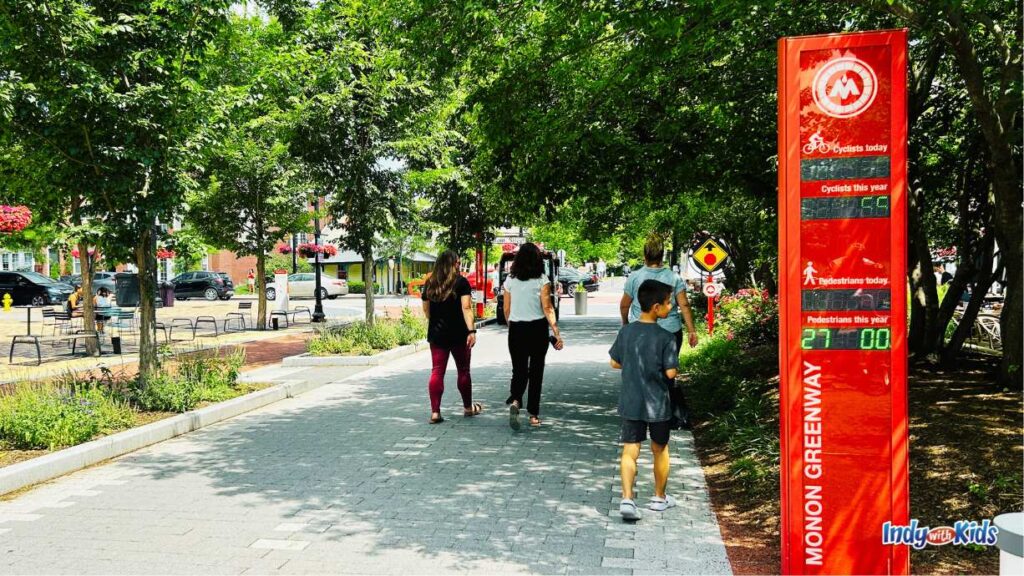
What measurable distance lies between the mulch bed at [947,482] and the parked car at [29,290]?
38.8 meters

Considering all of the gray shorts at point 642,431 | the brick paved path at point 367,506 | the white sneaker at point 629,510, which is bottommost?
the brick paved path at point 367,506

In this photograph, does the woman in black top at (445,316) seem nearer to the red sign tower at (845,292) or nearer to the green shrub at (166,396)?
the green shrub at (166,396)

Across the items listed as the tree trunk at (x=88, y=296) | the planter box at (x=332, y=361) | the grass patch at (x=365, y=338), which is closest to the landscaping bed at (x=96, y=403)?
the planter box at (x=332, y=361)

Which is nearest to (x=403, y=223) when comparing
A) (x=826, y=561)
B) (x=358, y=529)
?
(x=358, y=529)

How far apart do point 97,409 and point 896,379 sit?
715 cm

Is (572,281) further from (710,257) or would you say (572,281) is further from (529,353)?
(529,353)

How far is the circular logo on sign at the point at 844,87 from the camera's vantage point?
12.4 ft

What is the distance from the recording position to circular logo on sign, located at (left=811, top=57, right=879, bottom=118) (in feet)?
12.4

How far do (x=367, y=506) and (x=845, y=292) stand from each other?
11.5ft

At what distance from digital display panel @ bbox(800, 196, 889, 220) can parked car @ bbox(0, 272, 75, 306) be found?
40.8m

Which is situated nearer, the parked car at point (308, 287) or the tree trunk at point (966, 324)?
the tree trunk at point (966, 324)

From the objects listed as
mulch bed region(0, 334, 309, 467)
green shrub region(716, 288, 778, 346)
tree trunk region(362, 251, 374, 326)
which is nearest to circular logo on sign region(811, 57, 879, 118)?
mulch bed region(0, 334, 309, 467)

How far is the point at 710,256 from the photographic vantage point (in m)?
17.8

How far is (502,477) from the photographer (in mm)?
6309
